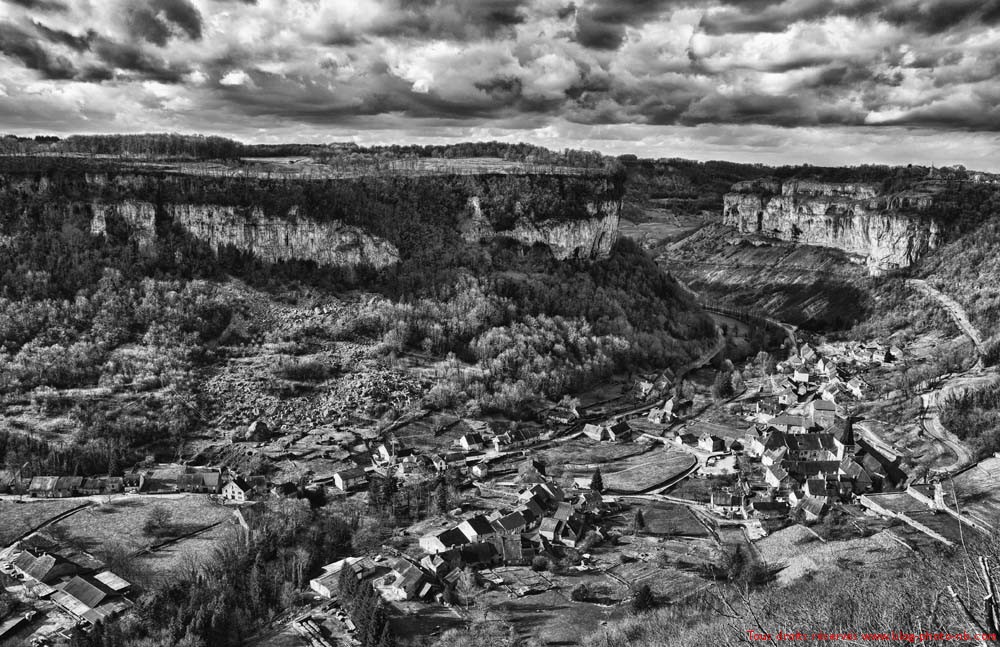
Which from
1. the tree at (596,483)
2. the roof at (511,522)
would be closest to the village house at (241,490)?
the roof at (511,522)

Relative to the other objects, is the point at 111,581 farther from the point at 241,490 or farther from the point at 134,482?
the point at 134,482

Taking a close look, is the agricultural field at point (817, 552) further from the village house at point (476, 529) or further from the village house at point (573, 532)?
the village house at point (476, 529)

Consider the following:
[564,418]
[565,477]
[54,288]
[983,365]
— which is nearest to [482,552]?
[565,477]

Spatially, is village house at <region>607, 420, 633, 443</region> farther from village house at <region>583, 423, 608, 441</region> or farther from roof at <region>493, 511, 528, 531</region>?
roof at <region>493, 511, 528, 531</region>

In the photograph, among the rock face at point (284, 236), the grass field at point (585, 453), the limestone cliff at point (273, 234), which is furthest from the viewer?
the rock face at point (284, 236)

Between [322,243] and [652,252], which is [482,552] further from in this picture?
[652,252]

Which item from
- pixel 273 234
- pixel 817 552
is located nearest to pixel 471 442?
pixel 817 552
